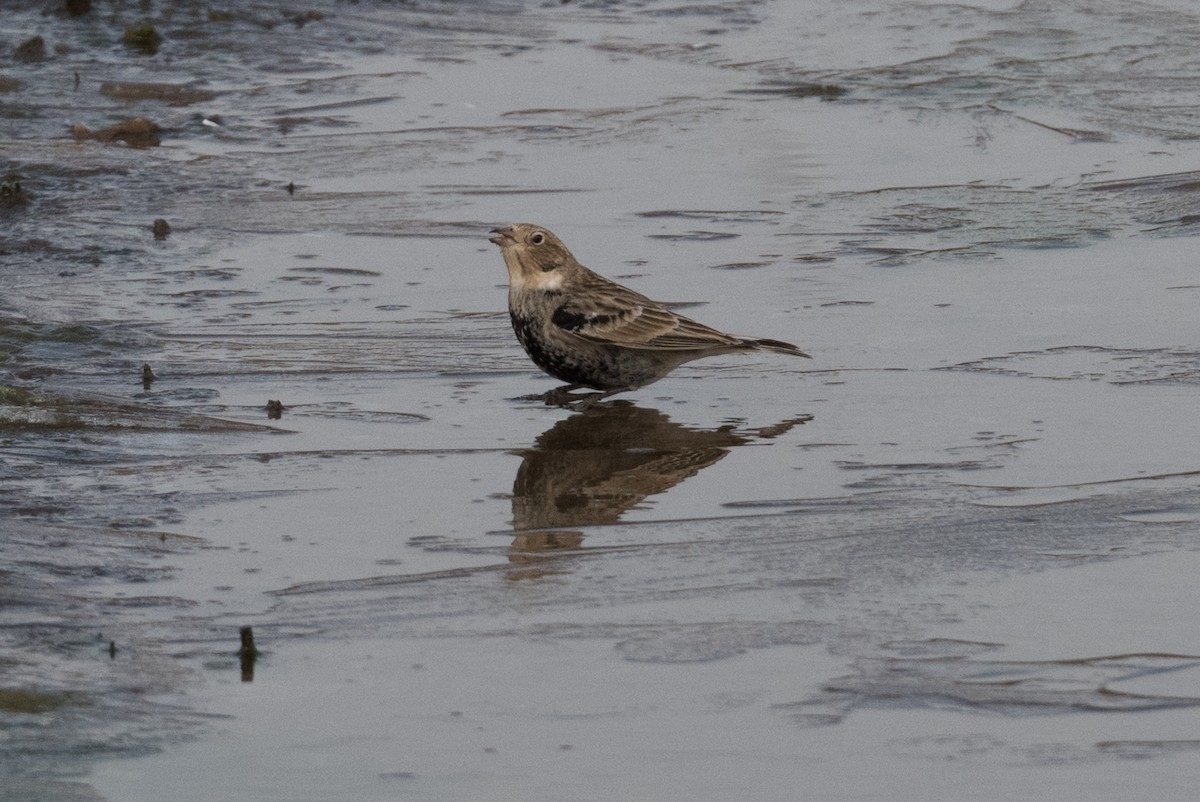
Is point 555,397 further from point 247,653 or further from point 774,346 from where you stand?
point 247,653

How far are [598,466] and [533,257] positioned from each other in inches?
54.7

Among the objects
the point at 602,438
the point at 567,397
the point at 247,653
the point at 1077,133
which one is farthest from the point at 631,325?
the point at 1077,133

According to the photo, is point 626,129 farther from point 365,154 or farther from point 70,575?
point 70,575

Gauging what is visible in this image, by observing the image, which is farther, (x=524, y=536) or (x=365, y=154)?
(x=365, y=154)

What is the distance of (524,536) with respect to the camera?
19.8 ft

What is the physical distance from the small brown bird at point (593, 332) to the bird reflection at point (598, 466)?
17 cm

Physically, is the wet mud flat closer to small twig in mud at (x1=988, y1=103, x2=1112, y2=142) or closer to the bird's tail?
small twig in mud at (x1=988, y1=103, x2=1112, y2=142)

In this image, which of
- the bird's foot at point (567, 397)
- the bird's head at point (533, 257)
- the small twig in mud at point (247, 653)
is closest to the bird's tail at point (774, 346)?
the bird's foot at point (567, 397)

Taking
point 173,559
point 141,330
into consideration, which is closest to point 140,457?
point 173,559

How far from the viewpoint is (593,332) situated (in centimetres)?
782

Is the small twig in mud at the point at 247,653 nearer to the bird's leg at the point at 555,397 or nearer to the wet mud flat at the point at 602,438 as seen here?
the wet mud flat at the point at 602,438

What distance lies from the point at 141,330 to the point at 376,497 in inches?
97.9

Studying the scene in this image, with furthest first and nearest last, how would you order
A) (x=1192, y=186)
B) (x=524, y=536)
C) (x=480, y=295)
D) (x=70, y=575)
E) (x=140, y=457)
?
(x=1192, y=186) → (x=480, y=295) → (x=140, y=457) → (x=524, y=536) → (x=70, y=575)

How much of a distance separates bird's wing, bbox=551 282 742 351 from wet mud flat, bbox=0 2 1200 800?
302 millimetres
